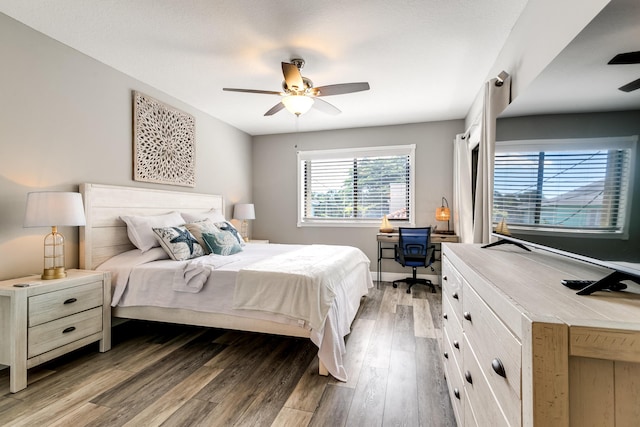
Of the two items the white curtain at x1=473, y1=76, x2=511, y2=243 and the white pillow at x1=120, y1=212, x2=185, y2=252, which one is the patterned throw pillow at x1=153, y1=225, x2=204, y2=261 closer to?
the white pillow at x1=120, y1=212, x2=185, y2=252

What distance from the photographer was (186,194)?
373 cm

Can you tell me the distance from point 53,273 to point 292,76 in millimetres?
2334

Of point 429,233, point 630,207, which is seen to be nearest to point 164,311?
point 630,207

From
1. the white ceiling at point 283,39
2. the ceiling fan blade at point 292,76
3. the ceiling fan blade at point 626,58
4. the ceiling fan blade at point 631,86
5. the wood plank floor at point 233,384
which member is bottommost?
the wood plank floor at point 233,384

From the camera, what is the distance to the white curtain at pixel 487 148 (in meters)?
2.33

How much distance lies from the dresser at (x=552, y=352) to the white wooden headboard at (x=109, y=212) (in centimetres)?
300

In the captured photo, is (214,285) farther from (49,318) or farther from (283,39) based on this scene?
(283,39)

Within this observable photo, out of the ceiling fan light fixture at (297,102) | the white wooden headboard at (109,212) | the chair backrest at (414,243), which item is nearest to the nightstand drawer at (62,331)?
the white wooden headboard at (109,212)

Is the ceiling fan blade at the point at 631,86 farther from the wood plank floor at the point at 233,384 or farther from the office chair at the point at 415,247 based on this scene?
the office chair at the point at 415,247

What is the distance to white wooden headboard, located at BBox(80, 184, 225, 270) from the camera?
2.59 m

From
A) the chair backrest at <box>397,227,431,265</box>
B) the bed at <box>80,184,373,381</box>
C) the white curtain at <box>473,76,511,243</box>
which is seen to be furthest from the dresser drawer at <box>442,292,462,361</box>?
the chair backrest at <box>397,227,431,265</box>

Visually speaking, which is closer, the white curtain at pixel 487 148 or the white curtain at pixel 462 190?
the white curtain at pixel 487 148

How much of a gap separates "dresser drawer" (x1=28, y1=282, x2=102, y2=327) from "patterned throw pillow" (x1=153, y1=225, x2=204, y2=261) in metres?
0.58

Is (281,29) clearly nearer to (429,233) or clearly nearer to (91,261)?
(91,261)
